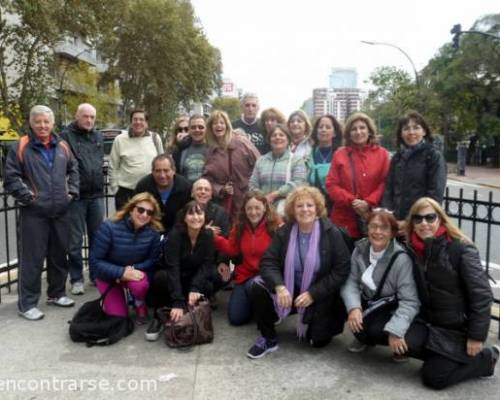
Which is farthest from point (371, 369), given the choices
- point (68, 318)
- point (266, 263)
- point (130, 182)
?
point (130, 182)

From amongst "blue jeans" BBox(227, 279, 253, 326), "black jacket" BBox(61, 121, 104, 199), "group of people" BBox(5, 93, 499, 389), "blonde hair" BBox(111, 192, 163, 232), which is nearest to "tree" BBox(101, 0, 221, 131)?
"black jacket" BBox(61, 121, 104, 199)

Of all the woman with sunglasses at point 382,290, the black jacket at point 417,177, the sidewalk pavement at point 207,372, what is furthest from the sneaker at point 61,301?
the black jacket at point 417,177

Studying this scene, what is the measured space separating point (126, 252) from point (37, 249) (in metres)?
0.96

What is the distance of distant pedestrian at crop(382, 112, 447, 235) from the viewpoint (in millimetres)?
4152

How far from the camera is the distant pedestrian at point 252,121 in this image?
6.27 meters

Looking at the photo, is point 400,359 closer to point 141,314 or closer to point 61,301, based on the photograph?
point 141,314

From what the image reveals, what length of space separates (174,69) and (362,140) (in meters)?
29.3

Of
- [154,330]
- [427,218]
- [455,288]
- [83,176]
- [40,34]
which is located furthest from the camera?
[40,34]

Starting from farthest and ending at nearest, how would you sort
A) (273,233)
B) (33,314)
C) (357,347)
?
(33,314), (273,233), (357,347)

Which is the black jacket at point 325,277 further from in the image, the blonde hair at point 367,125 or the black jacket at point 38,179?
the black jacket at point 38,179

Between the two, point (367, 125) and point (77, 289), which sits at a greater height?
point (367, 125)

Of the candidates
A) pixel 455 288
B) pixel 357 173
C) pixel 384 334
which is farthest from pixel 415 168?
pixel 384 334

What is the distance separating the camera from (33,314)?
15.4 ft

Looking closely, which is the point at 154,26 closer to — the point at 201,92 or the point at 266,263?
the point at 201,92
